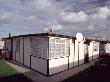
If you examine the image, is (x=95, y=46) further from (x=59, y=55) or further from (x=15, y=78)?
(x=15, y=78)

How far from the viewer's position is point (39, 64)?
14289 millimetres

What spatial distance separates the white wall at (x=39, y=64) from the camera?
13.6 m

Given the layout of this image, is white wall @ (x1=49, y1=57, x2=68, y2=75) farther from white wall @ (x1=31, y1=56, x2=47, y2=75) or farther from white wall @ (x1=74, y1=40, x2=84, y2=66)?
white wall @ (x1=74, y1=40, x2=84, y2=66)

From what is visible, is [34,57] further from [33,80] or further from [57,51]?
[33,80]

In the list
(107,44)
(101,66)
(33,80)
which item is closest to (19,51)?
(33,80)

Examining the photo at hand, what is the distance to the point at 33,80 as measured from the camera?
12.1m

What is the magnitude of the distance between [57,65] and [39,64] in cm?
155

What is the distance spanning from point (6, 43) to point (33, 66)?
11211 mm

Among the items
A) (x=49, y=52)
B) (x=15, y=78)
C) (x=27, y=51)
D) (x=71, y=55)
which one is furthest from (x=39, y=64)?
(x=71, y=55)

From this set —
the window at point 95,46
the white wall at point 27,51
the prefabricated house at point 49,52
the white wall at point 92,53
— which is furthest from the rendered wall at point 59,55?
the window at point 95,46

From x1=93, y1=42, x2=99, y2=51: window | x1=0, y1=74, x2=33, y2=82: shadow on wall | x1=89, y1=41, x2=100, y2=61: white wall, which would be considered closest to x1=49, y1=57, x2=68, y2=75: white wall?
x1=0, y1=74, x2=33, y2=82: shadow on wall

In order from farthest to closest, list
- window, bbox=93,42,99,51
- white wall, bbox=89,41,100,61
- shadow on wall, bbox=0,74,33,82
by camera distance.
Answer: window, bbox=93,42,99,51 < white wall, bbox=89,41,100,61 < shadow on wall, bbox=0,74,33,82

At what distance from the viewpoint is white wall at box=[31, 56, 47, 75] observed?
13.6 metres

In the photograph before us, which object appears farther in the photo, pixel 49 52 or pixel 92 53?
pixel 92 53
